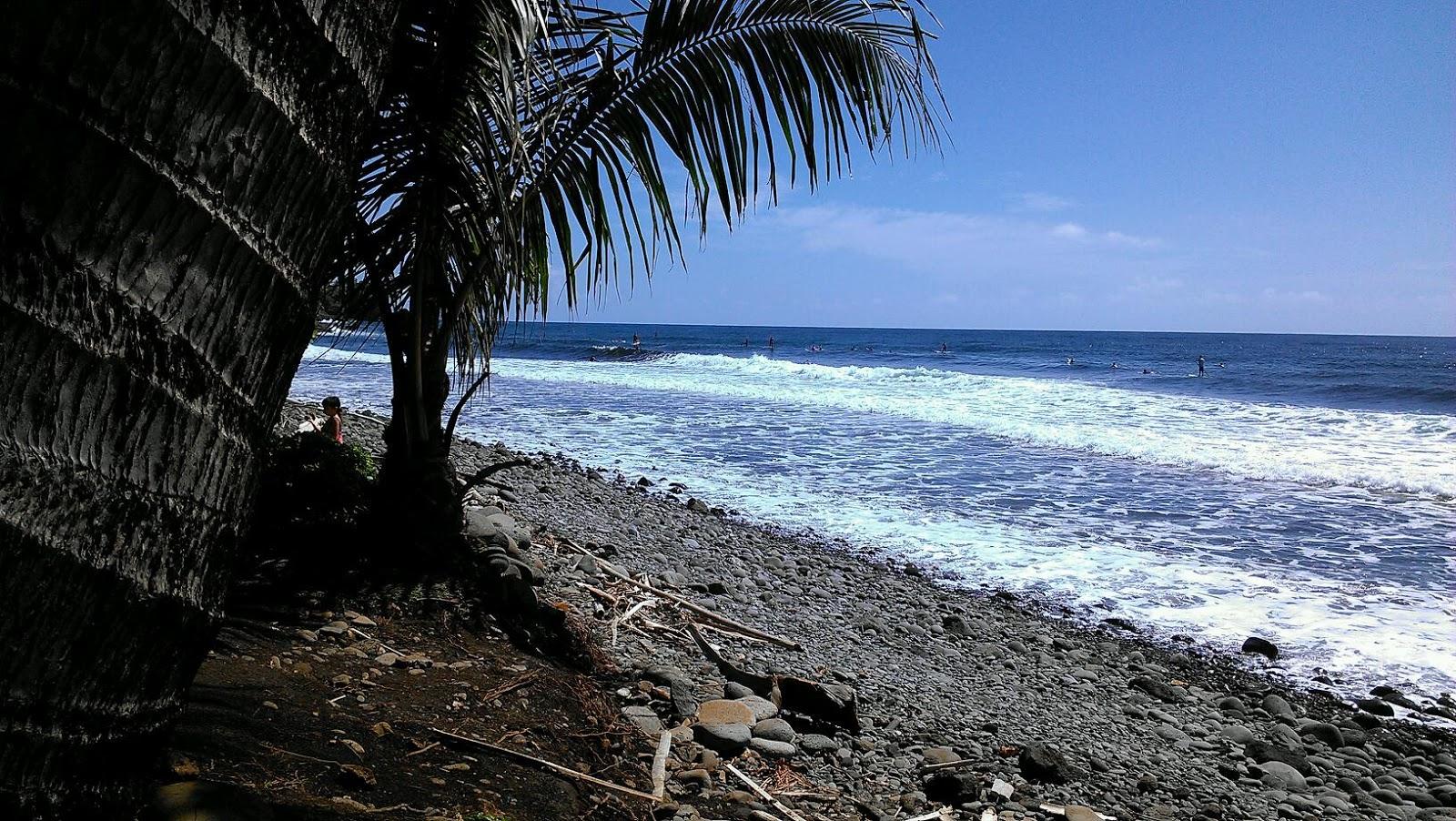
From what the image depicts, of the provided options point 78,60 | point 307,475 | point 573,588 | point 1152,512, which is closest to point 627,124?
point 307,475

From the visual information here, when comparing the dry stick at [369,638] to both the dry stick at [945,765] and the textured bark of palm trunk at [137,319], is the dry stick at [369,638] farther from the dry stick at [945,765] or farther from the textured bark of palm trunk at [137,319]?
the textured bark of palm trunk at [137,319]

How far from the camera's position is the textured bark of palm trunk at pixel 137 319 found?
794 millimetres

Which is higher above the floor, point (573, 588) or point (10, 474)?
point (10, 474)

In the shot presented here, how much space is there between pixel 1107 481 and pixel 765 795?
1162 centimetres

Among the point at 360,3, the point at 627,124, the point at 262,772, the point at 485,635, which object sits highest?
the point at 627,124

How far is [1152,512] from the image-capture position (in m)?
11.4

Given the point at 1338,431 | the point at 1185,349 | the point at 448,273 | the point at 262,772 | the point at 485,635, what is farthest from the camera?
the point at 1185,349

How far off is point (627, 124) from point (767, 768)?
300cm

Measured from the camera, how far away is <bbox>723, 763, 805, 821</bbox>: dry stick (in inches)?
132

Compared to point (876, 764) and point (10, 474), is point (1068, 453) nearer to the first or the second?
point (876, 764)

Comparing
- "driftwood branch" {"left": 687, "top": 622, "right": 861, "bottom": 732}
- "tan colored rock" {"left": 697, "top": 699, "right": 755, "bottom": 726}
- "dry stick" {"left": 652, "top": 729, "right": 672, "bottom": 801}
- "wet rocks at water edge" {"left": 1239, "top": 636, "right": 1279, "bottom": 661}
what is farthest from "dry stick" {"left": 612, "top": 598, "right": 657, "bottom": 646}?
"wet rocks at water edge" {"left": 1239, "top": 636, "right": 1279, "bottom": 661}

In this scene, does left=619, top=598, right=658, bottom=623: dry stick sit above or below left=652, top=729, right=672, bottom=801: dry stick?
below

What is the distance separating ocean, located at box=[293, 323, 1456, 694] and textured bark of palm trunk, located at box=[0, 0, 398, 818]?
286 centimetres

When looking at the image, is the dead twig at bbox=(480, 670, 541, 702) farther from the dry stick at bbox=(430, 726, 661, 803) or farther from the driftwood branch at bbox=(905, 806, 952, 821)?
the driftwood branch at bbox=(905, 806, 952, 821)
